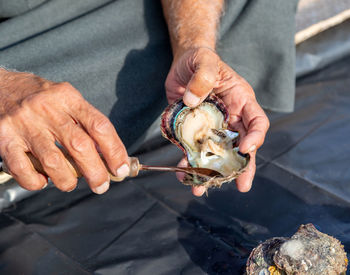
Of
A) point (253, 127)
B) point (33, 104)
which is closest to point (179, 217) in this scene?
point (253, 127)

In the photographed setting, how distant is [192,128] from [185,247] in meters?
0.37

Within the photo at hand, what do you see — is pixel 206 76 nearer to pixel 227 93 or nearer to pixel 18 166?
pixel 227 93

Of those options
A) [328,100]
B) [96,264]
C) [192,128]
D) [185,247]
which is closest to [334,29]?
[328,100]

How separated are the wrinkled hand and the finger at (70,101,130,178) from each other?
267 millimetres

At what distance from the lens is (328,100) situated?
1815 mm

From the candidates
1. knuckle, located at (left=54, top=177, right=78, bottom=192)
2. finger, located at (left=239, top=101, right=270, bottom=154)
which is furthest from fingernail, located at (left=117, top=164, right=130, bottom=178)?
finger, located at (left=239, top=101, right=270, bottom=154)

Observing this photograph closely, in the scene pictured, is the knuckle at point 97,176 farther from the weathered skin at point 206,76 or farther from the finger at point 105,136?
the weathered skin at point 206,76

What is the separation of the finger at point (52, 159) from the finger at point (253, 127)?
1.52 ft

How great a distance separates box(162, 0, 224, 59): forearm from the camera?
1418 mm

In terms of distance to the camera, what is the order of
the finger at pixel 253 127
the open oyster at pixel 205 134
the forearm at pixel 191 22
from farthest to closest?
the forearm at pixel 191 22 < the open oyster at pixel 205 134 < the finger at pixel 253 127

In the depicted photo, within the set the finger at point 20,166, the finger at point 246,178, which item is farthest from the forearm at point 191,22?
the finger at point 20,166

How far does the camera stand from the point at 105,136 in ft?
3.05

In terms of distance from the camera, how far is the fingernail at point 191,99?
1.09 m

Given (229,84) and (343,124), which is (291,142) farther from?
(229,84)
